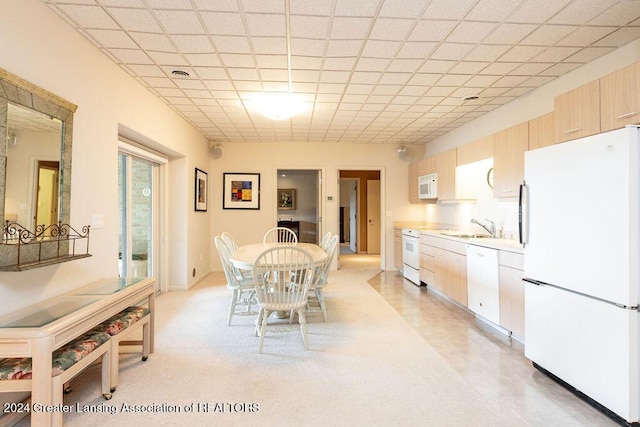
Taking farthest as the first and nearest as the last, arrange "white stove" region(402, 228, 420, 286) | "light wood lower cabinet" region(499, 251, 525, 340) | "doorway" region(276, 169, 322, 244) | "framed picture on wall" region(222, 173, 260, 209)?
"doorway" region(276, 169, 322, 244), "framed picture on wall" region(222, 173, 260, 209), "white stove" region(402, 228, 420, 286), "light wood lower cabinet" region(499, 251, 525, 340)

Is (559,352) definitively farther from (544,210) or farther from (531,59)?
(531,59)

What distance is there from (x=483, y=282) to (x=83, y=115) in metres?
3.77

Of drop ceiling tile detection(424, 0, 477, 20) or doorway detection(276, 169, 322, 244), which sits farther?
doorway detection(276, 169, 322, 244)

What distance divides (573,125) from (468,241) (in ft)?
5.14

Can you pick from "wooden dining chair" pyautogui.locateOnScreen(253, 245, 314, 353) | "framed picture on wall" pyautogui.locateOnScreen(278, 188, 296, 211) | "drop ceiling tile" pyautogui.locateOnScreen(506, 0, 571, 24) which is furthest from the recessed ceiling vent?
"framed picture on wall" pyautogui.locateOnScreen(278, 188, 296, 211)

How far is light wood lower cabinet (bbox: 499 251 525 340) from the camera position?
2.65m

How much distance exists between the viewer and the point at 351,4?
76.9 inches

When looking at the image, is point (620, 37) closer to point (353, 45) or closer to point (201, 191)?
point (353, 45)

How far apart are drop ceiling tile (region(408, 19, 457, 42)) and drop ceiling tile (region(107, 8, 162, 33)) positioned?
5.91 ft

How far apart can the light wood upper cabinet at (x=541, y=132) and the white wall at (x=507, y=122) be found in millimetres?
401

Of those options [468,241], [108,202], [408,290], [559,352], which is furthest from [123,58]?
[408,290]

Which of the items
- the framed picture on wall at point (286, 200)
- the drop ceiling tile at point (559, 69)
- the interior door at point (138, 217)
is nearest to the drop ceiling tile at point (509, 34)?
the drop ceiling tile at point (559, 69)

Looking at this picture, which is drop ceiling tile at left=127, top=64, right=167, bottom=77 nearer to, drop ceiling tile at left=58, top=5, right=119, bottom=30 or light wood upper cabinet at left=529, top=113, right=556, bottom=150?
drop ceiling tile at left=58, top=5, right=119, bottom=30

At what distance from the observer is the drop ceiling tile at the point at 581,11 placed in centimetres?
194
